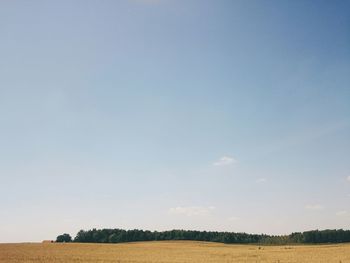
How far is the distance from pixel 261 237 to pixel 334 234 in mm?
27431

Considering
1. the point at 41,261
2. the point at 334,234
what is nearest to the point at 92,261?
the point at 41,261

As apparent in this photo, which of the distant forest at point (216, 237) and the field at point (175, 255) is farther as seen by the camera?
the distant forest at point (216, 237)

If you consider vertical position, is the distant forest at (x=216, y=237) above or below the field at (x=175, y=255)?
above

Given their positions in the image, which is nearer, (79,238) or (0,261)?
A: (0,261)

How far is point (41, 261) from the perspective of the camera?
141ft

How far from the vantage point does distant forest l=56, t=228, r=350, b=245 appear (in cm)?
13675

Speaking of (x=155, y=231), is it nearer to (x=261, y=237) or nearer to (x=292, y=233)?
(x=261, y=237)

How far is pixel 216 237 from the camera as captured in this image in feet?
483

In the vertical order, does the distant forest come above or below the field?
above

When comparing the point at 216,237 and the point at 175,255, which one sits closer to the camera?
the point at 175,255

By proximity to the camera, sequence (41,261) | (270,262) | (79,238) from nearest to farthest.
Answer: (270,262), (41,261), (79,238)

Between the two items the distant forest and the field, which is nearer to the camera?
the field

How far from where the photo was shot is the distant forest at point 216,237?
13675 centimetres

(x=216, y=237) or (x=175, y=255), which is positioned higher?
(x=216, y=237)
